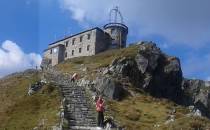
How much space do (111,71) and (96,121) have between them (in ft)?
163

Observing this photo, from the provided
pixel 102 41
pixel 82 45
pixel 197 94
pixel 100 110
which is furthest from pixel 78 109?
pixel 197 94

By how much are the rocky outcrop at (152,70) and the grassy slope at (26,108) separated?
32.7 meters

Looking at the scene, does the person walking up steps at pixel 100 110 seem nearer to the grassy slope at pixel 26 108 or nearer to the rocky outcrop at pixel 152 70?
the grassy slope at pixel 26 108

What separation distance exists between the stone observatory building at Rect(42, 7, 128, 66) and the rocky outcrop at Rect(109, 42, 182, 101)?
15.1 m

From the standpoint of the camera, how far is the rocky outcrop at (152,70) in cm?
10119

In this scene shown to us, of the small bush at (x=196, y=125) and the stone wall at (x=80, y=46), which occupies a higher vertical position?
the stone wall at (x=80, y=46)

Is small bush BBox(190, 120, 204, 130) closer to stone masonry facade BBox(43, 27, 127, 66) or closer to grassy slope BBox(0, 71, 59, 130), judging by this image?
grassy slope BBox(0, 71, 59, 130)

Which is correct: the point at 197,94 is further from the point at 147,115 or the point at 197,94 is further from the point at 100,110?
the point at 100,110

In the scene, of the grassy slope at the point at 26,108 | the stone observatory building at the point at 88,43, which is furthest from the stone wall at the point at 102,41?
the grassy slope at the point at 26,108

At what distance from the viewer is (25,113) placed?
57969 millimetres

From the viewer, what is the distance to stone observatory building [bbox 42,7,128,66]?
132 meters

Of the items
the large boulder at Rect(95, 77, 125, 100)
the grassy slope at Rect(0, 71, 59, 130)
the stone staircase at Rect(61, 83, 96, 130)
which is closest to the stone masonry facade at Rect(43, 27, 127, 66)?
the large boulder at Rect(95, 77, 125, 100)

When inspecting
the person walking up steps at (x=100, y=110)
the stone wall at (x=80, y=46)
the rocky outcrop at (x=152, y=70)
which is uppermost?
the stone wall at (x=80, y=46)

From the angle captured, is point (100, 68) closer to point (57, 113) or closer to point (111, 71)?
point (111, 71)
